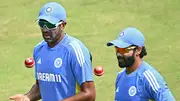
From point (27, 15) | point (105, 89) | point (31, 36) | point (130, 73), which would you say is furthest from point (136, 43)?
point (27, 15)

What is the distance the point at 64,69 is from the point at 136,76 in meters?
0.83

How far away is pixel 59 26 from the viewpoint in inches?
239

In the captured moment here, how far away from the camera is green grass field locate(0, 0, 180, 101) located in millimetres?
11586

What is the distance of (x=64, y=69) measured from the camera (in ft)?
19.8

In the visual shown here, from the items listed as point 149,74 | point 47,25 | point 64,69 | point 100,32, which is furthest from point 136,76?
point 100,32

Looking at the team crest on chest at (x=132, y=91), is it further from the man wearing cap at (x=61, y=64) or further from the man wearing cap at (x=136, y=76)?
the man wearing cap at (x=61, y=64)

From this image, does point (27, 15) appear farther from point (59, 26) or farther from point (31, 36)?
point (59, 26)

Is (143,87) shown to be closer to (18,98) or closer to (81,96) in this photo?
(81,96)

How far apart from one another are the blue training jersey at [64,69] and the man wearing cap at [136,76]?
1.25ft

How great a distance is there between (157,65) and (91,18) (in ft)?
11.4

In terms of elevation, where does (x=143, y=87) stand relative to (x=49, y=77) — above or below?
below

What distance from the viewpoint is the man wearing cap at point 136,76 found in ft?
18.3

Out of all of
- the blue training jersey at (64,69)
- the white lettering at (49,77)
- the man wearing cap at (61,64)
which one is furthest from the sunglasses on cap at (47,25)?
the white lettering at (49,77)

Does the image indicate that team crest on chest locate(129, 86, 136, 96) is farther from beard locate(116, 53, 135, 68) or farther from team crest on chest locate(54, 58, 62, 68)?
team crest on chest locate(54, 58, 62, 68)
